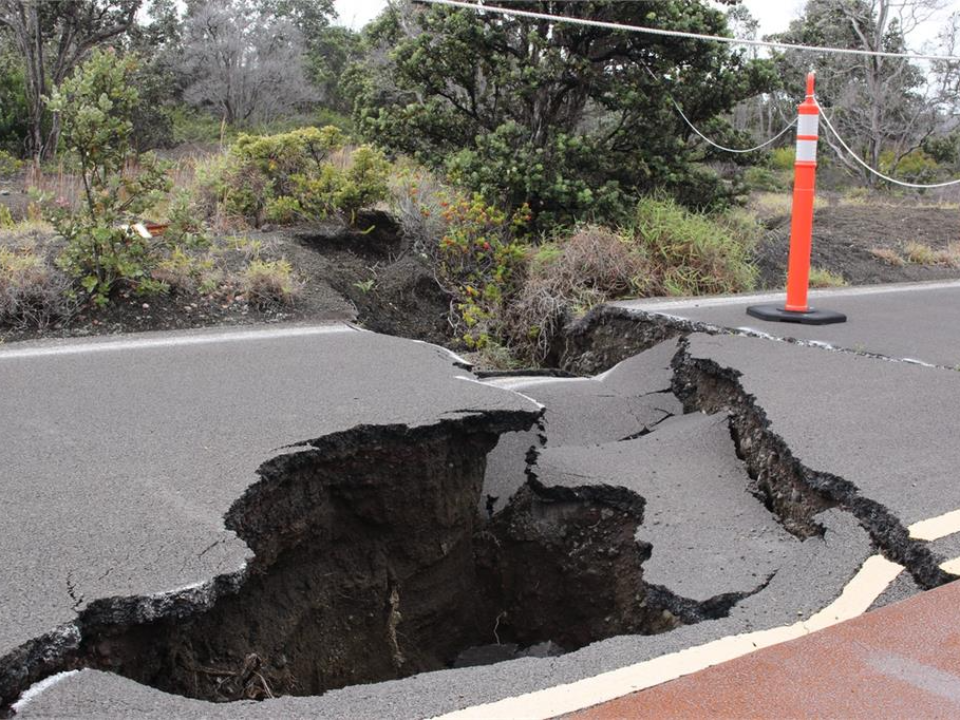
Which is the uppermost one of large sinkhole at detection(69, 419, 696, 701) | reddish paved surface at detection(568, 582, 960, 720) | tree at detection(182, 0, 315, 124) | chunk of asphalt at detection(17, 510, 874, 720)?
tree at detection(182, 0, 315, 124)

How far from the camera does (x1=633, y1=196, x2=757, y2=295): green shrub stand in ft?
29.8

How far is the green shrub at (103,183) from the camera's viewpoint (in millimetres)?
6789

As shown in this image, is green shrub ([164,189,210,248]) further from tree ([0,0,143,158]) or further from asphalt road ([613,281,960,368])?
tree ([0,0,143,158])

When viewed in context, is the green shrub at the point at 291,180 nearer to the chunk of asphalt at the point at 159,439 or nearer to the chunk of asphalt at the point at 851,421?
the chunk of asphalt at the point at 159,439

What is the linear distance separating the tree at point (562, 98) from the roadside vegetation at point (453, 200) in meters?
0.02

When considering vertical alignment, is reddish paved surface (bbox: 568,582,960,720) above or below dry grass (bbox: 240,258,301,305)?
below

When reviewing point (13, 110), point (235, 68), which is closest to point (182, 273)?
point (13, 110)

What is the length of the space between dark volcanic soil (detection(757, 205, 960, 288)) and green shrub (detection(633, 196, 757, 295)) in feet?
1.89

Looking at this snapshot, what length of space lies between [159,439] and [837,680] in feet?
9.80

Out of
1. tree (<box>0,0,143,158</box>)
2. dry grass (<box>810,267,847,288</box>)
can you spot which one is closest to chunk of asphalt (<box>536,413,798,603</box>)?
dry grass (<box>810,267,847,288</box>)

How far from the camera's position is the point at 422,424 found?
456 cm

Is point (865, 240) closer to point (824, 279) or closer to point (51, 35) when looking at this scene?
point (824, 279)

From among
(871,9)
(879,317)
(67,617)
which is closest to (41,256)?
(67,617)

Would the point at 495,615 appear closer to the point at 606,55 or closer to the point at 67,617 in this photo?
the point at 67,617
